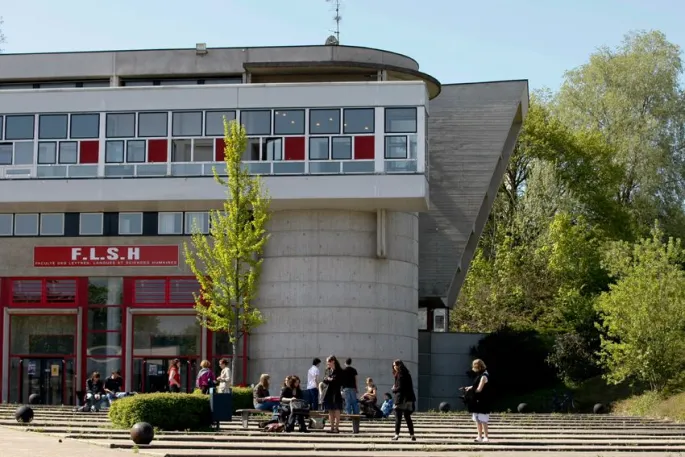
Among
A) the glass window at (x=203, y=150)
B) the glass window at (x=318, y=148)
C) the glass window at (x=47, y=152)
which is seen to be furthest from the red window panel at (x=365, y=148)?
the glass window at (x=47, y=152)

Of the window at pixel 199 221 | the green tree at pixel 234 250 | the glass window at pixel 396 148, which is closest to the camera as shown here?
the green tree at pixel 234 250

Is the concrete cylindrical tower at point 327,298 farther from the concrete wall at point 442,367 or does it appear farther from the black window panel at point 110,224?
the concrete wall at point 442,367

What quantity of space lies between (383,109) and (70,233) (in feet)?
39.8

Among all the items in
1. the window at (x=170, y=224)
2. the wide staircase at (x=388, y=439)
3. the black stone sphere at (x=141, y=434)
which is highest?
the window at (x=170, y=224)

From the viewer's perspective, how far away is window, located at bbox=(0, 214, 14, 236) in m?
47.3

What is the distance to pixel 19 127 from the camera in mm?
46812

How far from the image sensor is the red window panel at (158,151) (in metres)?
46.1

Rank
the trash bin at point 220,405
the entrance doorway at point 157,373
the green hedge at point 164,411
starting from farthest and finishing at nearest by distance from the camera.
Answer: the entrance doorway at point 157,373
the trash bin at point 220,405
the green hedge at point 164,411

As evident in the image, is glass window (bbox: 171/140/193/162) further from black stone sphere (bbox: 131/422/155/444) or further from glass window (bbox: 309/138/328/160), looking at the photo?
black stone sphere (bbox: 131/422/155/444)

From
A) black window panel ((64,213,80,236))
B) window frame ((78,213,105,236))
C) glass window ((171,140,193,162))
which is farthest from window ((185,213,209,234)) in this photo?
black window panel ((64,213,80,236))

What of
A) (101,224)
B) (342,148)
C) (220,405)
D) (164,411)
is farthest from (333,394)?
(101,224)

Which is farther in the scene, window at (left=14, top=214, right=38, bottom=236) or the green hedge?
window at (left=14, top=214, right=38, bottom=236)

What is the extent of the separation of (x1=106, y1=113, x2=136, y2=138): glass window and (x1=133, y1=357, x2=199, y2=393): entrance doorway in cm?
803

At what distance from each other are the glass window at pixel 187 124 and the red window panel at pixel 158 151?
583 mm
